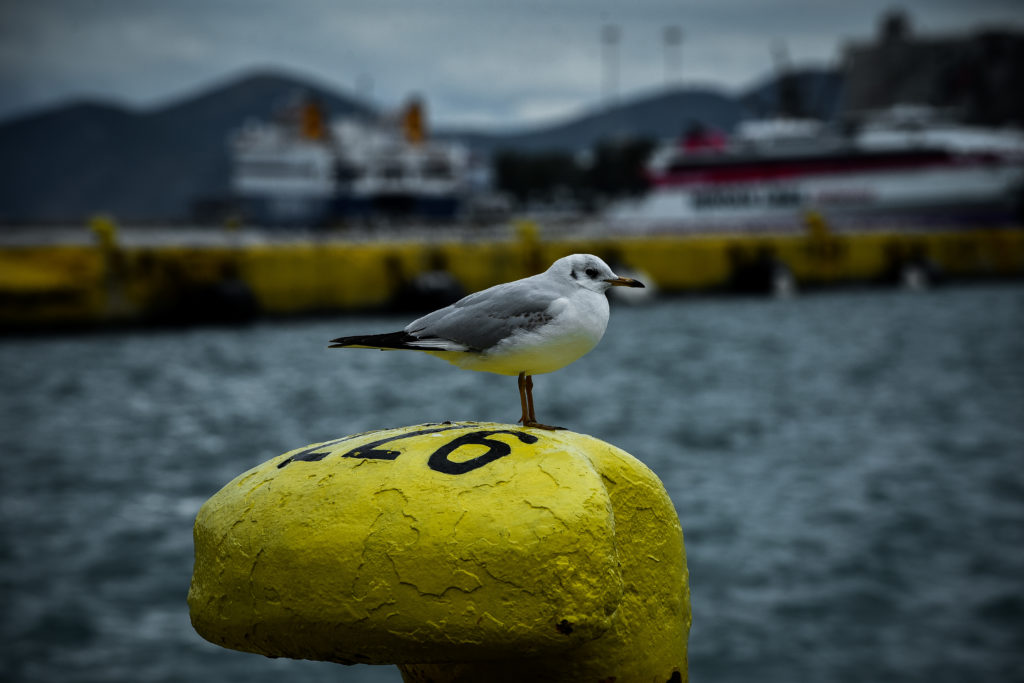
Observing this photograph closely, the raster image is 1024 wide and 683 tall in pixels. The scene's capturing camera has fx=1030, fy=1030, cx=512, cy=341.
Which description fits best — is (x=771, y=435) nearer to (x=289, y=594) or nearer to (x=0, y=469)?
(x=0, y=469)

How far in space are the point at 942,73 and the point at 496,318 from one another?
76.3 m

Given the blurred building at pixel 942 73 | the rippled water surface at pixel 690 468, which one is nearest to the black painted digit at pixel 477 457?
the rippled water surface at pixel 690 468

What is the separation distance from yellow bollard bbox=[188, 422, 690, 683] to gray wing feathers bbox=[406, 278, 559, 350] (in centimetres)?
37

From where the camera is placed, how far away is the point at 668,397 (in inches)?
653

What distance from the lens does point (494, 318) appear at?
2.59 m

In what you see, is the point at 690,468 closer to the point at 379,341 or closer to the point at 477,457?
the point at 379,341

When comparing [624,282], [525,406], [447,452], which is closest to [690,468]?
[525,406]

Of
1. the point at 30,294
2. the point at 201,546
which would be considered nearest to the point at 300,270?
the point at 30,294

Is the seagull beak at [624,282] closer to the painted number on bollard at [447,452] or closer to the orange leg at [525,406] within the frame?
the orange leg at [525,406]

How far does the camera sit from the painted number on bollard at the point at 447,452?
7.14 ft

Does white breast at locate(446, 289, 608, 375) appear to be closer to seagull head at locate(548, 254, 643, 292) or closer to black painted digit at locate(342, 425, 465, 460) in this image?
seagull head at locate(548, 254, 643, 292)

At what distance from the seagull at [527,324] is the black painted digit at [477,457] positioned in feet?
0.65

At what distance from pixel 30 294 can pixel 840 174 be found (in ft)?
113

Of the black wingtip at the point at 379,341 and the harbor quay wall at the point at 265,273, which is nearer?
the black wingtip at the point at 379,341
